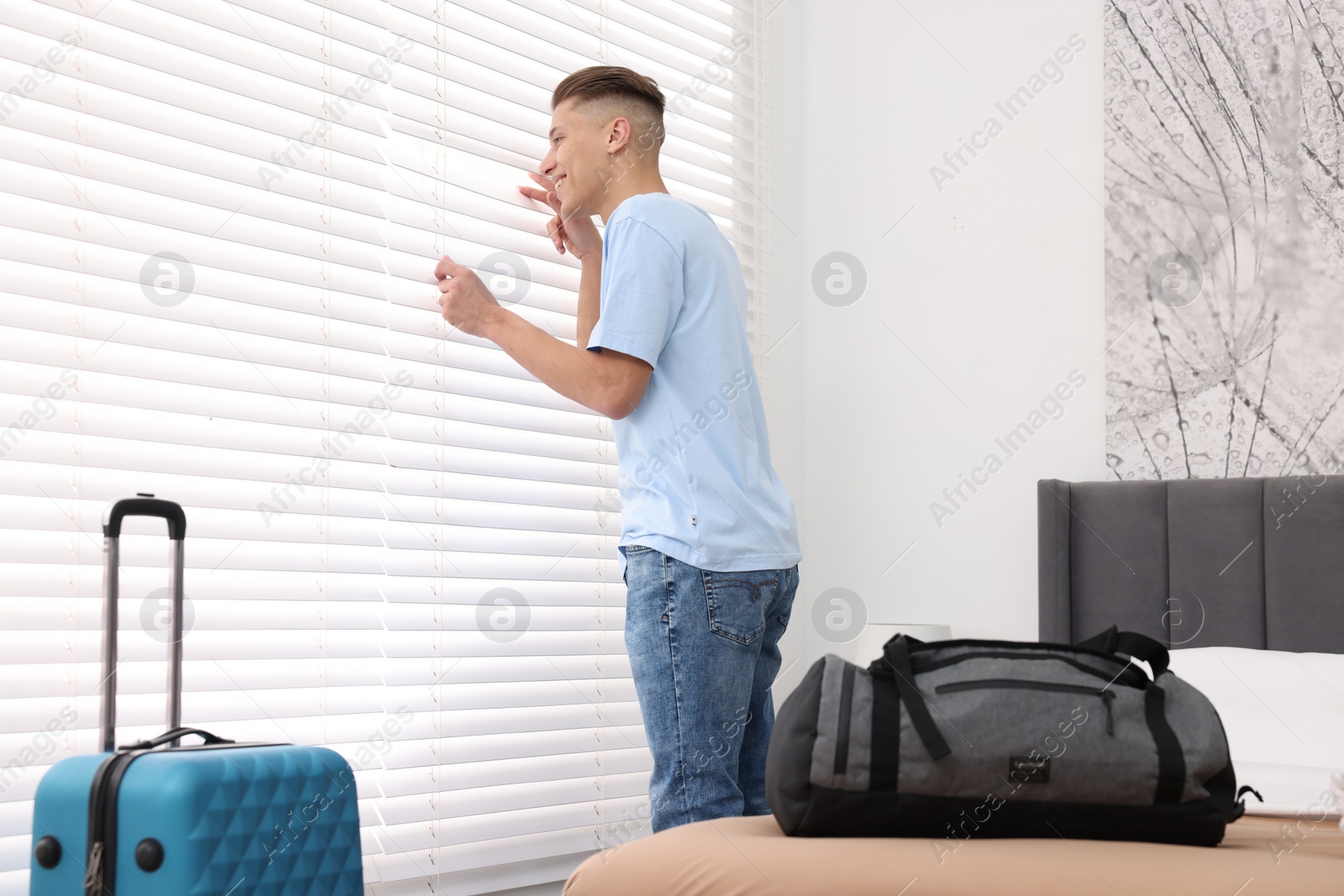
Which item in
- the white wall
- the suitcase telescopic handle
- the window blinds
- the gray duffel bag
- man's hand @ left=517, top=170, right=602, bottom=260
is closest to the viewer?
the gray duffel bag

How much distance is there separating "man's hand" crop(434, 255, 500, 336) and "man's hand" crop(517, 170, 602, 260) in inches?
13.1

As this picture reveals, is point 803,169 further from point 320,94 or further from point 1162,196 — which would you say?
point 320,94

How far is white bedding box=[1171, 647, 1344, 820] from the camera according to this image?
5.44 feet

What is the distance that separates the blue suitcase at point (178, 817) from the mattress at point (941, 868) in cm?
41

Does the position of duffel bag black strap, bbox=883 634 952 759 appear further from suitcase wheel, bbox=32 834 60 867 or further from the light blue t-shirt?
suitcase wheel, bbox=32 834 60 867

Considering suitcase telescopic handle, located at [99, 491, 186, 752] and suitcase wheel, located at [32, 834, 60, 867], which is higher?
suitcase telescopic handle, located at [99, 491, 186, 752]

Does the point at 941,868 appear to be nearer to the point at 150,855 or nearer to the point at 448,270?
the point at 150,855

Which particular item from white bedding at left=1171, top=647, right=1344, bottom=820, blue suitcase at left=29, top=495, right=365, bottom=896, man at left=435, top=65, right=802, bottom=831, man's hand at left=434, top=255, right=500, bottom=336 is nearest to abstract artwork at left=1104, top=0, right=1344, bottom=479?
white bedding at left=1171, top=647, right=1344, bottom=820

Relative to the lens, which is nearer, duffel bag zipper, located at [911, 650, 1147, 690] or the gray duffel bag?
the gray duffel bag

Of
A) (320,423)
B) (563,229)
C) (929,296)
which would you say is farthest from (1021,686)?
(929,296)

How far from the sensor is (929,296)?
10.2 feet

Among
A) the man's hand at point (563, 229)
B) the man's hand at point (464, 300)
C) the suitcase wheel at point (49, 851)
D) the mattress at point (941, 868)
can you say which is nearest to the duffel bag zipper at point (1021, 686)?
the mattress at point (941, 868)

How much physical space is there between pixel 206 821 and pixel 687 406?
3.15ft

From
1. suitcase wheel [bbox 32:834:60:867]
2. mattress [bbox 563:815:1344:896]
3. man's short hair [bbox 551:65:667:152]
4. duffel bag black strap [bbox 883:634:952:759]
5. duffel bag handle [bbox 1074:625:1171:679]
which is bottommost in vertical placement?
suitcase wheel [bbox 32:834:60:867]
